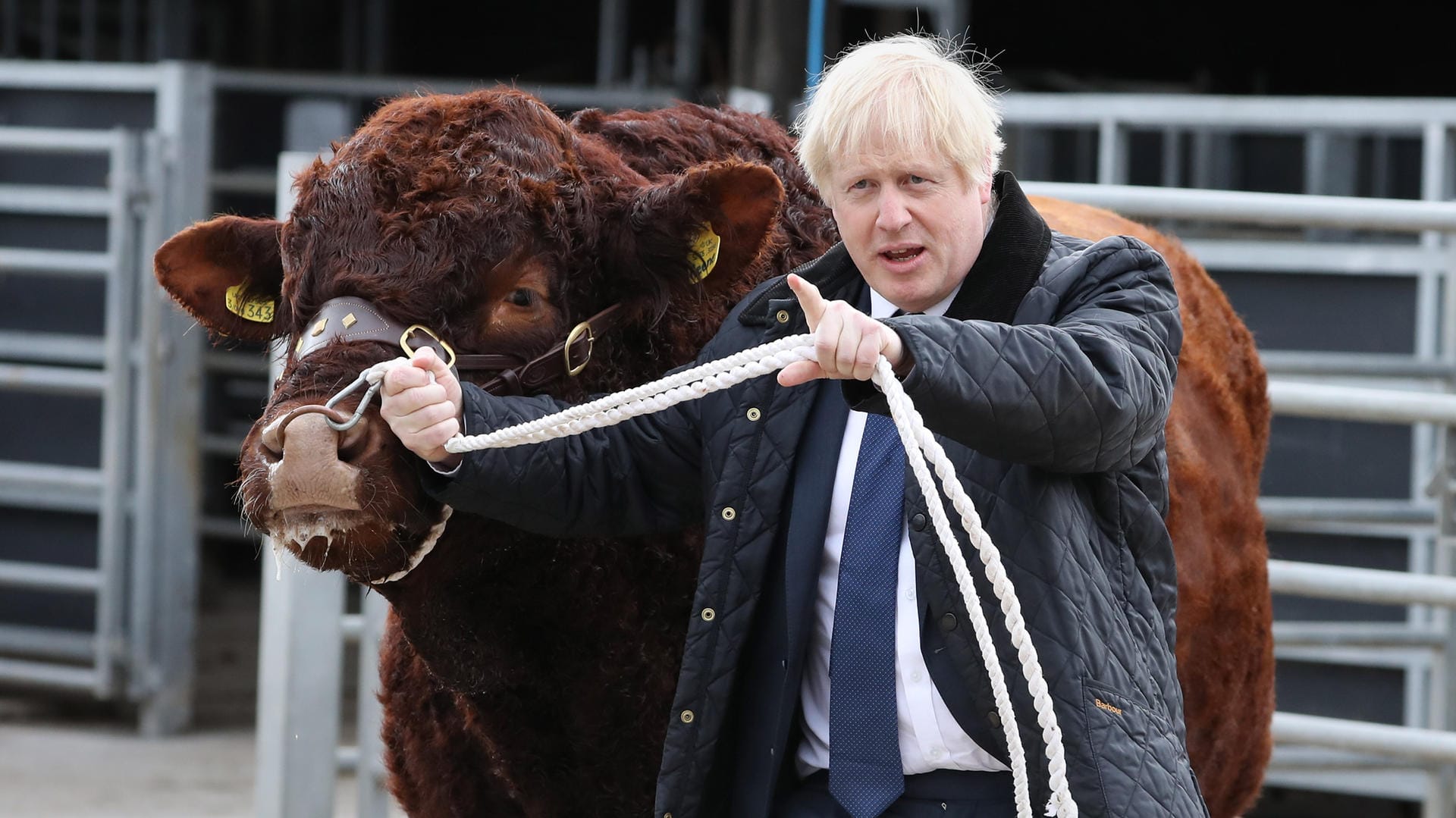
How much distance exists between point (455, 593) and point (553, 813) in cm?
52

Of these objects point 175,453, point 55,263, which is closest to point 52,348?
point 55,263

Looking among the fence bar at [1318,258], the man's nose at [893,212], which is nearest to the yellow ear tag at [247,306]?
the man's nose at [893,212]

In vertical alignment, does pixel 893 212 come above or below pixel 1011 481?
above

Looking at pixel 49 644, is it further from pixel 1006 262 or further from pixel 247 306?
pixel 1006 262

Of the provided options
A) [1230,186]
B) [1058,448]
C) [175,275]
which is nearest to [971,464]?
[1058,448]

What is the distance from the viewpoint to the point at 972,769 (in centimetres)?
219

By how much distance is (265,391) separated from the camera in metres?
8.88

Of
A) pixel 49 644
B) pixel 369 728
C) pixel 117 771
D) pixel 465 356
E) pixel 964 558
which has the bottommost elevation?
pixel 117 771

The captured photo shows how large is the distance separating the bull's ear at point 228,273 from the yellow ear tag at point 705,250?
78 cm

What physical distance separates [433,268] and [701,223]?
0.51 meters

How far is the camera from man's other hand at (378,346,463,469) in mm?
2160

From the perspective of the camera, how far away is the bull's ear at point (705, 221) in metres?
2.67

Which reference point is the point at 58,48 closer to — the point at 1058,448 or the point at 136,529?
the point at 136,529

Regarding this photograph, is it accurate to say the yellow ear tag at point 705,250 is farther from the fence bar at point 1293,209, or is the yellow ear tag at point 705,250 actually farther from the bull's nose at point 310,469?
the fence bar at point 1293,209
